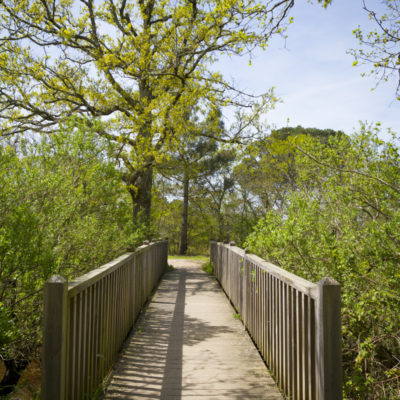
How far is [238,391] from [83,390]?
1.50m

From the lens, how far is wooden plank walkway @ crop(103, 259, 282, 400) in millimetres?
3596

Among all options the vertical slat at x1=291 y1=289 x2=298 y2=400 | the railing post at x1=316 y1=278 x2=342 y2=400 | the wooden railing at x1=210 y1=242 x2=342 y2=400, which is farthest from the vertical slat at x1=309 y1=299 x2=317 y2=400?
the vertical slat at x1=291 y1=289 x2=298 y2=400

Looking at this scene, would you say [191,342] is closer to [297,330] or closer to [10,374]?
[10,374]

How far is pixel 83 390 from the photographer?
293 cm

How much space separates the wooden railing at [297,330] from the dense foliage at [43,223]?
2100 mm

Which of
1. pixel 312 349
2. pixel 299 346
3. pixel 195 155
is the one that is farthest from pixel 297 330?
pixel 195 155

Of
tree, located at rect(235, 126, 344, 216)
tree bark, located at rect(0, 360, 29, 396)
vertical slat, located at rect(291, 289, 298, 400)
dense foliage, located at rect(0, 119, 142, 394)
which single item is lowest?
tree bark, located at rect(0, 360, 29, 396)

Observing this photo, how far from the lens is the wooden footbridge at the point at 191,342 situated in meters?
2.36

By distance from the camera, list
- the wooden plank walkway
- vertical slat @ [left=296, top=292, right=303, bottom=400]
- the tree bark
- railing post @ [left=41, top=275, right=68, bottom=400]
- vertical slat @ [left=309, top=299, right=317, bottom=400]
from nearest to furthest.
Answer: railing post @ [left=41, top=275, right=68, bottom=400] → vertical slat @ [left=309, top=299, right=317, bottom=400] → vertical slat @ [left=296, top=292, right=303, bottom=400] → the wooden plank walkway → the tree bark

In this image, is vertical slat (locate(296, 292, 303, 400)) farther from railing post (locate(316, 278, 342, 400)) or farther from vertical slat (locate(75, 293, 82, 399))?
vertical slat (locate(75, 293, 82, 399))

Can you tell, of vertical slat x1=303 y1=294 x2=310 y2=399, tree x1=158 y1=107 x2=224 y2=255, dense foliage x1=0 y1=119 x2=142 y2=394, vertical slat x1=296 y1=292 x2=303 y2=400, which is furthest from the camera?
tree x1=158 y1=107 x2=224 y2=255

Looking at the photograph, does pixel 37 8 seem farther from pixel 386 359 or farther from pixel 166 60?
pixel 386 359

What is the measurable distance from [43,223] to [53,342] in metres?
1.93

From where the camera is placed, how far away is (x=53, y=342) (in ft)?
7.67
